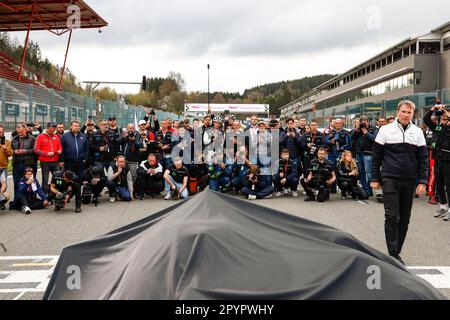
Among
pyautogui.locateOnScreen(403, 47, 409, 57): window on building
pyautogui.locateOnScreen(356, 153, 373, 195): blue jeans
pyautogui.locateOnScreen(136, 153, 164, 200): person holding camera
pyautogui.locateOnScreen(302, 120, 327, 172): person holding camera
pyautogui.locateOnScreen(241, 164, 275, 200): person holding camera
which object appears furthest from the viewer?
pyautogui.locateOnScreen(403, 47, 409, 57): window on building

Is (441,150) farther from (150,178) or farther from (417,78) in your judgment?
(417,78)

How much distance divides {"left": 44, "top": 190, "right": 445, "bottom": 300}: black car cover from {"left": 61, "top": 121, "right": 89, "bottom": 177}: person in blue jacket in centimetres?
799

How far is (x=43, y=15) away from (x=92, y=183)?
21428mm

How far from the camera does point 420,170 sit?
5.94 metres

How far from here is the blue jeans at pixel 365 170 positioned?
11461 mm

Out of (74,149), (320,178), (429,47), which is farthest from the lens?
(429,47)

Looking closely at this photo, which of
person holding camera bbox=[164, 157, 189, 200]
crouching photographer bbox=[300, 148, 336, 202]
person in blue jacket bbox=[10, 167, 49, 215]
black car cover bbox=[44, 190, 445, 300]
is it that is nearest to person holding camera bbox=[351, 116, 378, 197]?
crouching photographer bbox=[300, 148, 336, 202]

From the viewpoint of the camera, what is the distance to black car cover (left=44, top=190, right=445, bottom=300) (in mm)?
2406

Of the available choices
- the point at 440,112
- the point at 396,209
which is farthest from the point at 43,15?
the point at 396,209

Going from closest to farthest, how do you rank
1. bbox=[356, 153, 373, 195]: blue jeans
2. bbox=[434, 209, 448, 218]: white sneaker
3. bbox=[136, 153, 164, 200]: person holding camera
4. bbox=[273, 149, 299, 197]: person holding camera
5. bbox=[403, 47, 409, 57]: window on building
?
bbox=[434, 209, 448, 218]: white sneaker, bbox=[356, 153, 373, 195]: blue jeans, bbox=[136, 153, 164, 200]: person holding camera, bbox=[273, 149, 299, 197]: person holding camera, bbox=[403, 47, 409, 57]: window on building

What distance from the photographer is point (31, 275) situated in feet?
17.3

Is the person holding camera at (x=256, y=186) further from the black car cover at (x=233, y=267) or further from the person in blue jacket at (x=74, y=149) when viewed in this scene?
the black car cover at (x=233, y=267)

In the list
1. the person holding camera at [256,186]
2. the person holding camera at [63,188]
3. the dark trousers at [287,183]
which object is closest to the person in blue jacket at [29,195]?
the person holding camera at [63,188]

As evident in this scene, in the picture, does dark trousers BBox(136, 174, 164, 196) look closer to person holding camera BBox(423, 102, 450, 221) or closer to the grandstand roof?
person holding camera BBox(423, 102, 450, 221)
